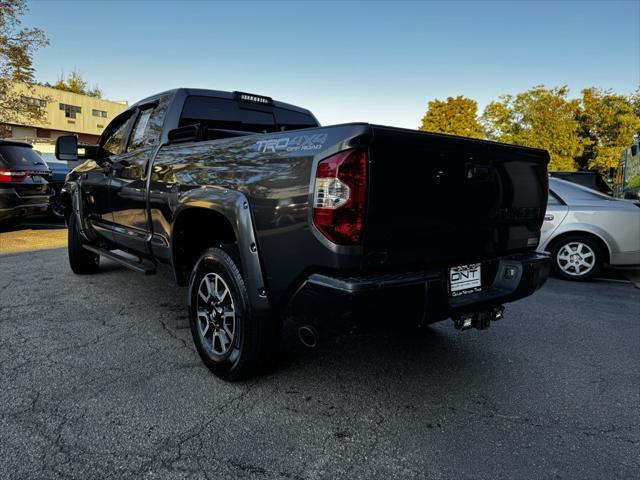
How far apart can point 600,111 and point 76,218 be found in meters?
35.6

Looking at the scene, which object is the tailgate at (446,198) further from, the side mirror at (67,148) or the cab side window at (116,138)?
the side mirror at (67,148)

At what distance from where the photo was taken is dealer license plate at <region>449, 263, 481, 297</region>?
2.46m

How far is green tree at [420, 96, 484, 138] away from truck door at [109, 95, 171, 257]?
35.8 m

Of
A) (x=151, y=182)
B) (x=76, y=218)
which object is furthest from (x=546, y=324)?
(x=76, y=218)

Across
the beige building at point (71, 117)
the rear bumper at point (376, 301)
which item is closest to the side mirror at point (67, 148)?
the rear bumper at point (376, 301)

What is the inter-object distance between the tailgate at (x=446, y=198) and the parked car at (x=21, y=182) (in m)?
8.68

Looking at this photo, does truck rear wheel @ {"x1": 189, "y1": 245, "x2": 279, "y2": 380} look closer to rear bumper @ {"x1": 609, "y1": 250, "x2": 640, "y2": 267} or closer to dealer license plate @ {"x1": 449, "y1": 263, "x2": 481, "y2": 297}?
dealer license plate @ {"x1": 449, "y1": 263, "x2": 481, "y2": 297}

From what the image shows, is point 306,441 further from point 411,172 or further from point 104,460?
point 411,172

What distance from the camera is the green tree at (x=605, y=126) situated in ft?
98.0

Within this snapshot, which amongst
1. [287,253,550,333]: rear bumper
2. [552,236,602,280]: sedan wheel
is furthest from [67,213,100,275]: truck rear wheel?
[552,236,602,280]: sedan wheel

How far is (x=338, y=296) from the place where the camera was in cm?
203

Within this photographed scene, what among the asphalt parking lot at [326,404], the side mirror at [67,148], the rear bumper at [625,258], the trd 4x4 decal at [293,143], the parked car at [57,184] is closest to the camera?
the asphalt parking lot at [326,404]

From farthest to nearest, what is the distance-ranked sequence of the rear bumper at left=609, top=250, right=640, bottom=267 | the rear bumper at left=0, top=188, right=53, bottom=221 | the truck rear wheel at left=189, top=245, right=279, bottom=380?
1. the rear bumper at left=0, top=188, right=53, bottom=221
2. the rear bumper at left=609, top=250, right=640, bottom=267
3. the truck rear wheel at left=189, top=245, right=279, bottom=380

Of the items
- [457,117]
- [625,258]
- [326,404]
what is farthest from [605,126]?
[326,404]
